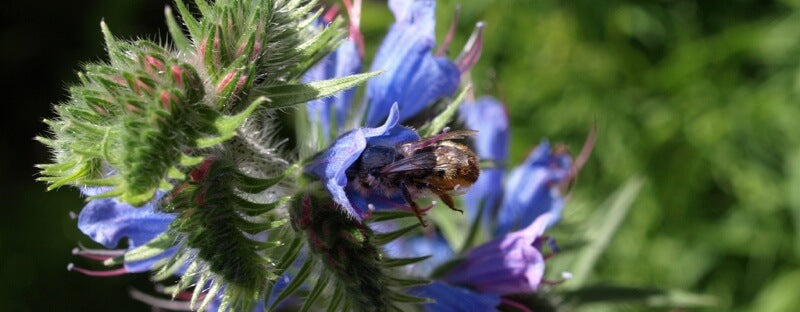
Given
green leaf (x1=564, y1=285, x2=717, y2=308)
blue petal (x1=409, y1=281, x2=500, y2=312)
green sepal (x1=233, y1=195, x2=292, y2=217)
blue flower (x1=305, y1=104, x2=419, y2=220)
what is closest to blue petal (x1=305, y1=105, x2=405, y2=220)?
blue flower (x1=305, y1=104, x2=419, y2=220)

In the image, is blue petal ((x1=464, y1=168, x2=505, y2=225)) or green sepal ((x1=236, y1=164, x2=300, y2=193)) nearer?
green sepal ((x1=236, y1=164, x2=300, y2=193))

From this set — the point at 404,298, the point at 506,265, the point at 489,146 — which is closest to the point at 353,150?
the point at 404,298

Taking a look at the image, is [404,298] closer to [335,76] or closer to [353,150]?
[353,150]

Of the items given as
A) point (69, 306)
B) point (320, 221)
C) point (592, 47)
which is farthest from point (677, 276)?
point (69, 306)

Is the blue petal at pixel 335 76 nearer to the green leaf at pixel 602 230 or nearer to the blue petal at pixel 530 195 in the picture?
the blue petal at pixel 530 195

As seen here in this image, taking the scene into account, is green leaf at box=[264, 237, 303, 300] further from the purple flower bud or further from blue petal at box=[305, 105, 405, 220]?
the purple flower bud

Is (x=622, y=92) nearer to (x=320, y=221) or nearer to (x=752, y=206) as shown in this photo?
(x=752, y=206)
